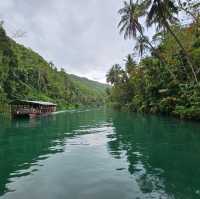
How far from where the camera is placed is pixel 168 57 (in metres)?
32.1

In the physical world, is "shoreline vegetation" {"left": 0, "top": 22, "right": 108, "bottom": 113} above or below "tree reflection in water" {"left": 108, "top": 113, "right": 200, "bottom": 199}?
above

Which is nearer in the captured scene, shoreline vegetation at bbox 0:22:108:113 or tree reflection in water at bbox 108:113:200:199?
tree reflection in water at bbox 108:113:200:199

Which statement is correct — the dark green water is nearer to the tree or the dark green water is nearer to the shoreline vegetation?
the shoreline vegetation

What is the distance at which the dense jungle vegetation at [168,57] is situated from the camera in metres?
17.5

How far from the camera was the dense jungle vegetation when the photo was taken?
17.5 m

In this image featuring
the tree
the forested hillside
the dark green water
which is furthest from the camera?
the tree

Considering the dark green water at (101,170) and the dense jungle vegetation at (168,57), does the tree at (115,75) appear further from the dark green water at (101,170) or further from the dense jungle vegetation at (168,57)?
the dark green water at (101,170)

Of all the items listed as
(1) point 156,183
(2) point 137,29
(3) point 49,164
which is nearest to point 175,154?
(1) point 156,183

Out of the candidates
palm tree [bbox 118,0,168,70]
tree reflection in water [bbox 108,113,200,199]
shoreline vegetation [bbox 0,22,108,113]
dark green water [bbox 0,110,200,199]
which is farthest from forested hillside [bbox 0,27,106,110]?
tree reflection in water [bbox 108,113,200,199]

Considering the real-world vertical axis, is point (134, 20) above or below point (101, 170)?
above

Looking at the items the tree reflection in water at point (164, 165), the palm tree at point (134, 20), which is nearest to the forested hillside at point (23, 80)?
Result: the palm tree at point (134, 20)

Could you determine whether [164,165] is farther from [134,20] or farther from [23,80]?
[23,80]

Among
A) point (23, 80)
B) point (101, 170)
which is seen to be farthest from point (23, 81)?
point (101, 170)

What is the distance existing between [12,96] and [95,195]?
186 ft
